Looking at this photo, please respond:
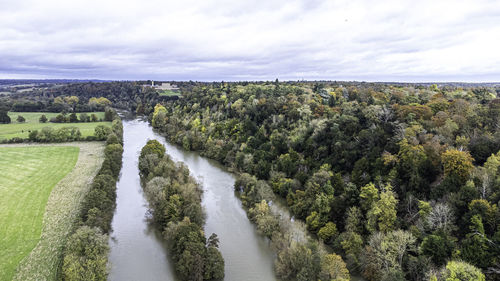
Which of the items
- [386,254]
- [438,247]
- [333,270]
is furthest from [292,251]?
[438,247]

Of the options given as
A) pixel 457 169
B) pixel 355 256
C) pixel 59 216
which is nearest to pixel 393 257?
pixel 355 256

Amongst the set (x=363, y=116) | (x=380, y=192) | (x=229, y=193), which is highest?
(x=363, y=116)

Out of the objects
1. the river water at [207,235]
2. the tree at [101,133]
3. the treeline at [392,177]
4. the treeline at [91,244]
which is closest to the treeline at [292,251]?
the river water at [207,235]

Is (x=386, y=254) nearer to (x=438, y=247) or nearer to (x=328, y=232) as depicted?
(x=438, y=247)

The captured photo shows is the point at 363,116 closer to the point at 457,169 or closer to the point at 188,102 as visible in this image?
the point at 457,169

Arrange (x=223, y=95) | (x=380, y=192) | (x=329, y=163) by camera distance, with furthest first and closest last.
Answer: (x=223, y=95) → (x=329, y=163) → (x=380, y=192)

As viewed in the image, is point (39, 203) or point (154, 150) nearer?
point (39, 203)

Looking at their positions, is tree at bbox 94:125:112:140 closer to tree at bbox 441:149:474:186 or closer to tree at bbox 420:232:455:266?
tree at bbox 420:232:455:266
